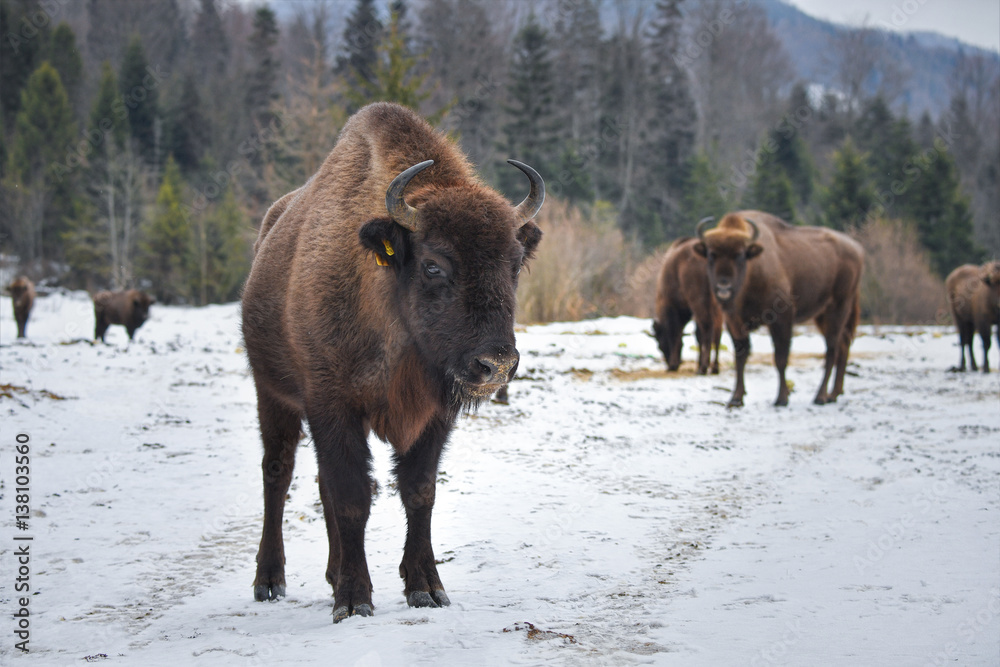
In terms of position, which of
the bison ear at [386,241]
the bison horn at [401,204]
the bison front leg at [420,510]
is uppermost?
the bison horn at [401,204]

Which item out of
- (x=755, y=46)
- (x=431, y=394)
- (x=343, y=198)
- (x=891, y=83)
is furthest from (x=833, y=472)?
(x=891, y=83)

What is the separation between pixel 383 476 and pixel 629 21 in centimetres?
5596

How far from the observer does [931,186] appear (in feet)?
126

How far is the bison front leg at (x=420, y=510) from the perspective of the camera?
374 cm

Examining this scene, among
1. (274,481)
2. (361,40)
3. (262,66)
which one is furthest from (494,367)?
(262,66)

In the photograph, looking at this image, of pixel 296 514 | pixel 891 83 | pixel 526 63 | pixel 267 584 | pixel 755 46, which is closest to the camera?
pixel 267 584

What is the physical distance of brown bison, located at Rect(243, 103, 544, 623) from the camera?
3535 millimetres

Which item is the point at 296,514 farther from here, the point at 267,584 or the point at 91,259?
the point at 91,259

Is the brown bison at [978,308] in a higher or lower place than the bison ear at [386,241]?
lower

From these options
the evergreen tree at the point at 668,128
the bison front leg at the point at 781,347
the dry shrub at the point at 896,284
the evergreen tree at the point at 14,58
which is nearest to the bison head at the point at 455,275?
the bison front leg at the point at 781,347

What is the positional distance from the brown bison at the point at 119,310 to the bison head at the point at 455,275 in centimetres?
1738

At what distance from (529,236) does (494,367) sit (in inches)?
43.9

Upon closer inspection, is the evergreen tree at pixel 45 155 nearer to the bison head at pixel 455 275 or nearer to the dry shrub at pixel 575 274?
the dry shrub at pixel 575 274

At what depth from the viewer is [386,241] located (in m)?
3.66
